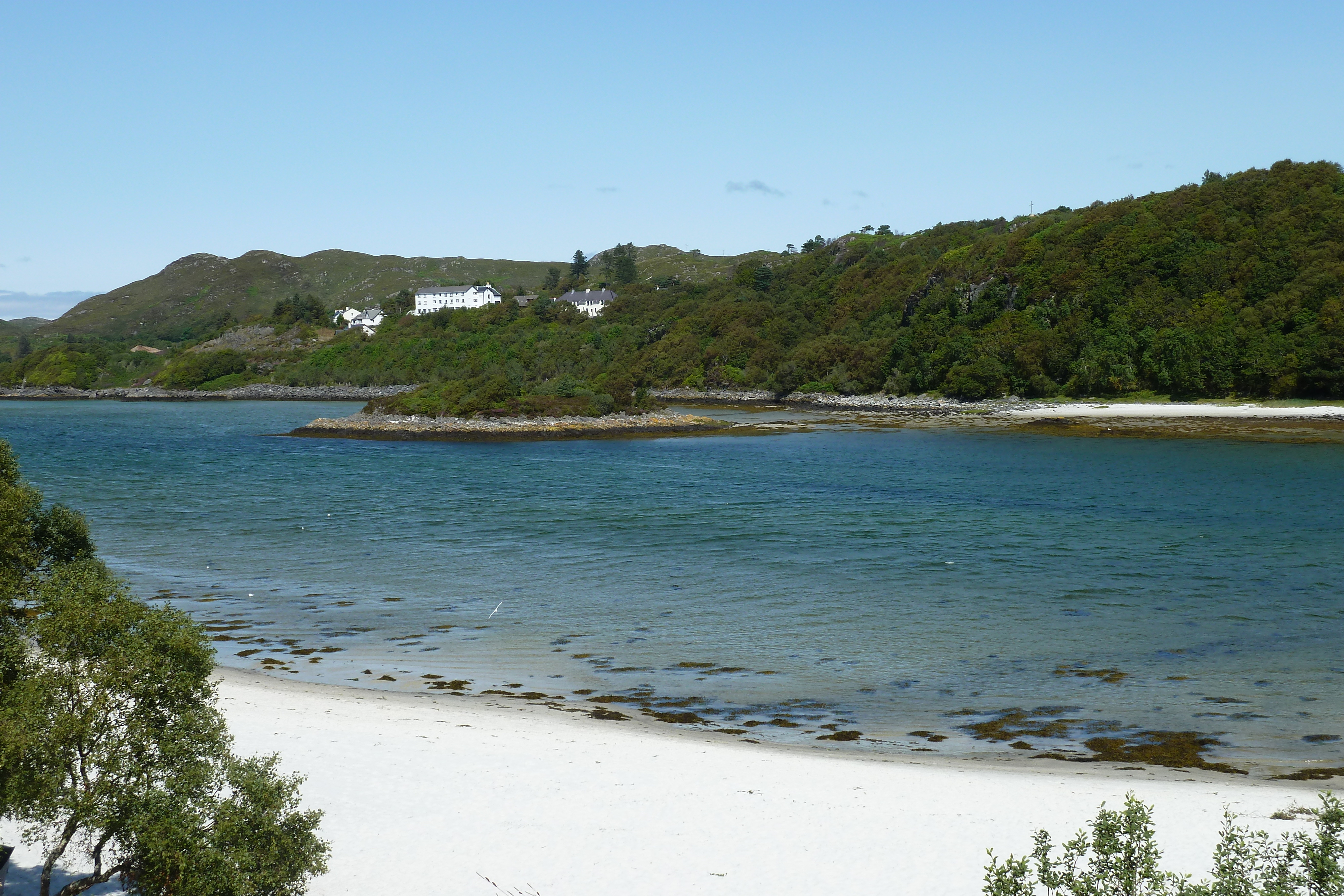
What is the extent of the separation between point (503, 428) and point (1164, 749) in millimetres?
61055

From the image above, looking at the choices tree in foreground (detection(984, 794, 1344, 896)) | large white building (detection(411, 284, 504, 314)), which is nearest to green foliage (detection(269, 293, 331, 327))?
large white building (detection(411, 284, 504, 314))

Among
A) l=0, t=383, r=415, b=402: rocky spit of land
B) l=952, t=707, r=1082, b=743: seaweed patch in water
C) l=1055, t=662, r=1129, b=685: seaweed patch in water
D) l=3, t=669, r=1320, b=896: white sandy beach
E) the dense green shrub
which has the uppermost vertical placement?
the dense green shrub

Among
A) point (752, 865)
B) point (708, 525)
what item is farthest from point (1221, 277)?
point (752, 865)

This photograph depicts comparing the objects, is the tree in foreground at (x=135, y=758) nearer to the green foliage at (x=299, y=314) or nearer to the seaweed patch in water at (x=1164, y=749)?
the seaweed patch in water at (x=1164, y=749)

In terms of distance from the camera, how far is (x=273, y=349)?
16188 centimetres

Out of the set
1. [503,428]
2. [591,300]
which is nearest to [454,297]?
[591,300]

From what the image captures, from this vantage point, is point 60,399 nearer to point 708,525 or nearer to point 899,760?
point 708,525

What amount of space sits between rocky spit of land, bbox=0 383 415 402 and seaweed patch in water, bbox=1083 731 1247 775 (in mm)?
123762

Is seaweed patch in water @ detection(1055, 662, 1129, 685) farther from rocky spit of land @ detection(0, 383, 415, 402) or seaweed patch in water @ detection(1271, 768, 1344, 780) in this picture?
rocky spit of land @ detection(0, 383, 415, 402)

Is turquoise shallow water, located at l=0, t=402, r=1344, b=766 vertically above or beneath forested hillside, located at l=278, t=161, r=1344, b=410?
beneath

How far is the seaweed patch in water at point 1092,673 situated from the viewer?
44.1 feet

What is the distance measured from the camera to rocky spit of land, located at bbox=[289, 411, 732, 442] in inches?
2613

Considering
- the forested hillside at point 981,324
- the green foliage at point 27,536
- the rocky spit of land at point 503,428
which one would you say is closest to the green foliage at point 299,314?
the forested hillside at point 981,324

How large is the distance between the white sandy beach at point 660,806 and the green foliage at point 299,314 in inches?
7068
